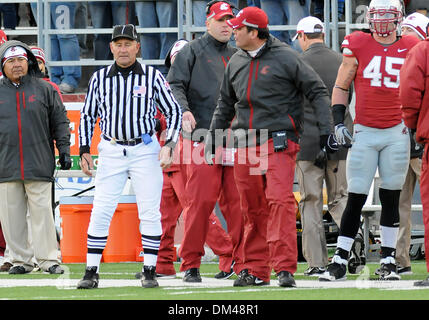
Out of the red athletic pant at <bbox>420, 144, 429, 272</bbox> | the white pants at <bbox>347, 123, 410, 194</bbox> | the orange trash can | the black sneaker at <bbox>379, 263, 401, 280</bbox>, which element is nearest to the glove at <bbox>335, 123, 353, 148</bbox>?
the white pants at <bbox>347, 123, 410, 194</bbox>

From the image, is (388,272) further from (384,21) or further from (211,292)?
(384,21)

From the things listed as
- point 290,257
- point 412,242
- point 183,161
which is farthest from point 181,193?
point 412,242

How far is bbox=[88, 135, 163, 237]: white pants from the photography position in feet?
28.1

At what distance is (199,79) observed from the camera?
961 cm

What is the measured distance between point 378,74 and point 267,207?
4.19 feet

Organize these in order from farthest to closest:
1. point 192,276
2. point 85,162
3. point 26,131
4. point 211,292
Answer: point 26,131, point 192,276, point 85,162, point 211,292

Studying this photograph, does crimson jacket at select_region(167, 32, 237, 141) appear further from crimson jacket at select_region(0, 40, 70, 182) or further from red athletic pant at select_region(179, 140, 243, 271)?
crimson jacket at select_region(0, 40, 70, 182)

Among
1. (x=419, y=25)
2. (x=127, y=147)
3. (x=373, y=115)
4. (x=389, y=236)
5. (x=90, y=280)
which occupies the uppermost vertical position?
(x=419, y=25)

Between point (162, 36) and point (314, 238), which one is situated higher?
point (162, 36)

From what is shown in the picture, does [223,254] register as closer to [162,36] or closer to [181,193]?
[181,193]

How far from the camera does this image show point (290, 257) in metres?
8.33

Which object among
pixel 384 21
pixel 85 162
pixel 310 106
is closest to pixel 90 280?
pixel 85 162

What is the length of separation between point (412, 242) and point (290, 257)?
3.63m
